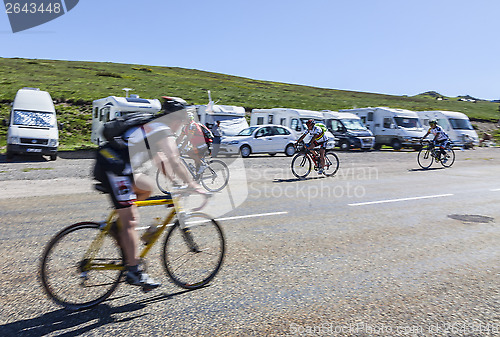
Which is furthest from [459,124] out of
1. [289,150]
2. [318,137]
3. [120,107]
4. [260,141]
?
[120,107]

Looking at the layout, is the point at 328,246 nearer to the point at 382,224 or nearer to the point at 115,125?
the point at 382,224

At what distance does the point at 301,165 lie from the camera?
13961 mm

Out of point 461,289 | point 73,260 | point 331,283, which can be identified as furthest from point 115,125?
point 461,289

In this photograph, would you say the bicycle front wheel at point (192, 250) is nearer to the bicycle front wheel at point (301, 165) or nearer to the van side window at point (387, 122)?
the bicycle front wheel at point (301, 165)

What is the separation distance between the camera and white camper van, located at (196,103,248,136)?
24.2 meters

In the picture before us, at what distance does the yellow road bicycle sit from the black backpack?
1.89 ft

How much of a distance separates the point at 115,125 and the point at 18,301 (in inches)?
72.1

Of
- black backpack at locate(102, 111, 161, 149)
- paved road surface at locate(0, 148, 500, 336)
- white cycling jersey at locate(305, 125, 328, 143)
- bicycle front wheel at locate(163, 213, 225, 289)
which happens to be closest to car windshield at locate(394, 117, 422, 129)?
white cycling jersey at locate(305, 125, 328, 143)

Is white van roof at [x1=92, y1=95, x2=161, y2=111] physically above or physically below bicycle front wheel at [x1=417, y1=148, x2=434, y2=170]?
above

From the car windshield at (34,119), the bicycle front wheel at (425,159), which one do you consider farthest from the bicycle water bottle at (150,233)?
the car windshield at (34,119)

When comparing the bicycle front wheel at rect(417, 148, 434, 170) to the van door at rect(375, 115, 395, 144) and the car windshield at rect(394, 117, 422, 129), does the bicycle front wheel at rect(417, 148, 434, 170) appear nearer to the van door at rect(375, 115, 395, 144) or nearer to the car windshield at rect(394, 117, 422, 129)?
the van door at rect(375, 115, 395, 144)

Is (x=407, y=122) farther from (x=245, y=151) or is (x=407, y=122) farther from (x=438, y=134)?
(x=245, y=151)

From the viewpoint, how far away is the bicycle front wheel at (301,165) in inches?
546

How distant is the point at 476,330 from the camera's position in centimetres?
336
